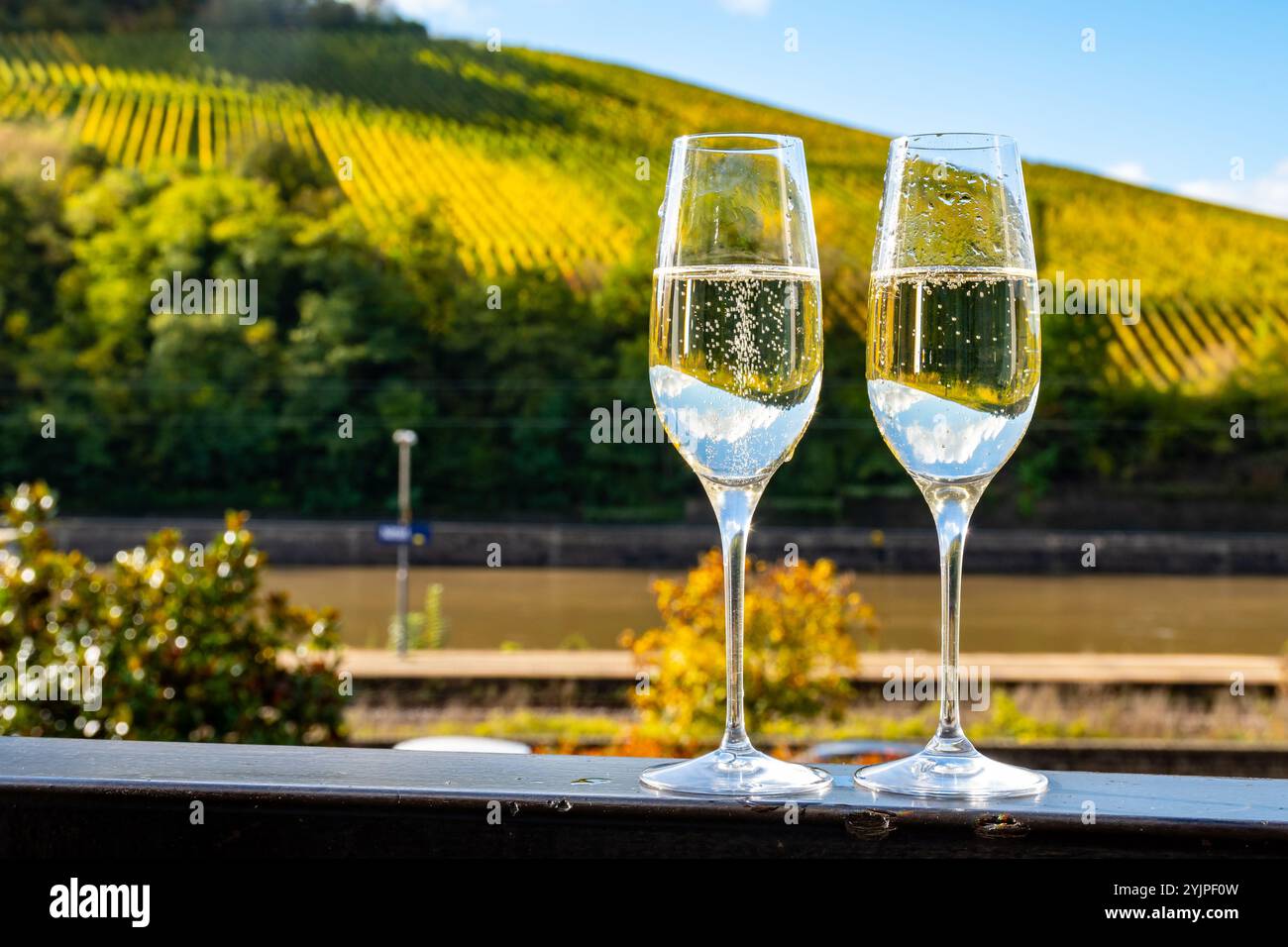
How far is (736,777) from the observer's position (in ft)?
2.53

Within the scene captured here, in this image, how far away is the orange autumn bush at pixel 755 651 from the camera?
7207 millimetres

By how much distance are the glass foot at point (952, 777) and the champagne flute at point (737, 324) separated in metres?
0.04

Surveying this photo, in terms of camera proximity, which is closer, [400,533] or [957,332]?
[957,332]

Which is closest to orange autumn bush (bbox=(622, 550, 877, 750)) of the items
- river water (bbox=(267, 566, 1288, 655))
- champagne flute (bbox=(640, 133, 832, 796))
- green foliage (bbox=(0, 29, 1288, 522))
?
champagne flute (bbox=(640, 133, 832, 796))

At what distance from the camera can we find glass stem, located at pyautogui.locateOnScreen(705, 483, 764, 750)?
75 centimetres

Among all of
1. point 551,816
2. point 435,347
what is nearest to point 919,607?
point 435,347

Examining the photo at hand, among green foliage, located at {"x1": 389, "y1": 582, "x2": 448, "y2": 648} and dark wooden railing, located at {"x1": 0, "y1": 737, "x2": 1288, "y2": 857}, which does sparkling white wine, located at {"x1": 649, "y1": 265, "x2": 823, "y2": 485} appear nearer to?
dark wooden railing, located at {"x1": 0, "y1": 737, "x2": 1288, "y2": 857}

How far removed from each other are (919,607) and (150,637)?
19.4 m

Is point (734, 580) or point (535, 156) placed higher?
point (535, 156)

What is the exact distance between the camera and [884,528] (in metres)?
34.6

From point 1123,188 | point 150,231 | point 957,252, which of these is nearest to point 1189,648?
point 957,252

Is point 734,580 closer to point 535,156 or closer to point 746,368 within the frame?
point 746,368

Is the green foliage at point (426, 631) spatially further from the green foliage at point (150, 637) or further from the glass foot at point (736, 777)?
the glass foot at point (736, 777)
